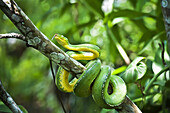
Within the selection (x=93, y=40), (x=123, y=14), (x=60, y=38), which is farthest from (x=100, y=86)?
(x=93, y=40)

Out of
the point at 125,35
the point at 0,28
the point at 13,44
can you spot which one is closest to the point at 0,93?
the point at 0,28

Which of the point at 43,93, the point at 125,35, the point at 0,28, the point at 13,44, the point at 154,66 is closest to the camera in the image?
the point at 154,66

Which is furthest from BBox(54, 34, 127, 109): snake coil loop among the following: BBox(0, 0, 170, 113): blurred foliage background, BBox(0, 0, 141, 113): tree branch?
BBox(0, 0, 170, 113): blurred foliage background

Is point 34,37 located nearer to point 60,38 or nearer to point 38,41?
point 38,41

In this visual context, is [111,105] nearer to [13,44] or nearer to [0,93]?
[0,93]

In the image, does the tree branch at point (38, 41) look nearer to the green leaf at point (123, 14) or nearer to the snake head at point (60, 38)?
the snake head at point (60, 38)

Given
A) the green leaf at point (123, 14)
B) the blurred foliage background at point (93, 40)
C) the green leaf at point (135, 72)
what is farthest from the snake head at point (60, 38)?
the green leaf at point (123, 14)
